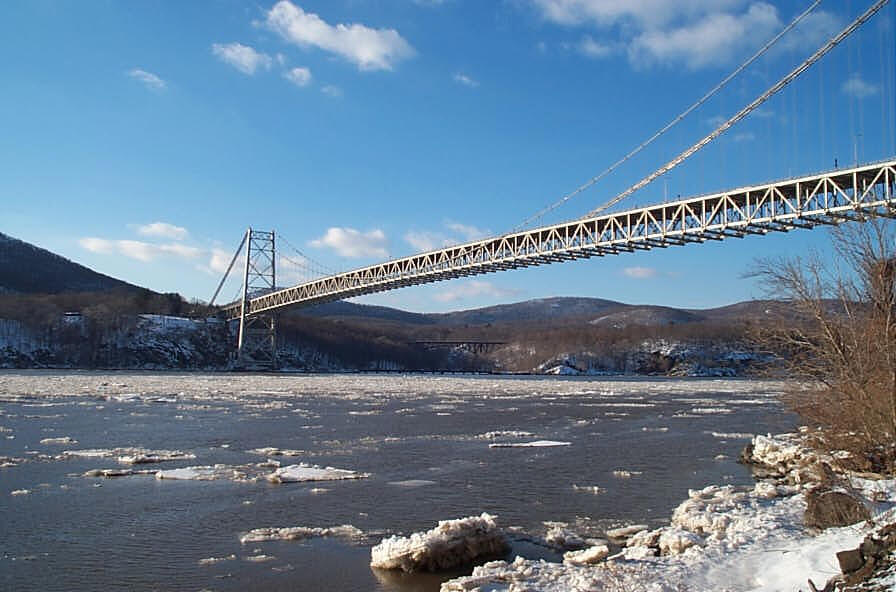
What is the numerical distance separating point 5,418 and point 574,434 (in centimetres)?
1769

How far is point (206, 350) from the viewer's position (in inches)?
3282

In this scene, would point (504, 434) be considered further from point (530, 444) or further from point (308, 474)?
point (308, 474)

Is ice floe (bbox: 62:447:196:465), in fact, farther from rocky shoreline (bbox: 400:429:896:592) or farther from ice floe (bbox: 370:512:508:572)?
rocky shoreline (bbox: 400:429:896:592)

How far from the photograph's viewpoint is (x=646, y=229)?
43.3 m

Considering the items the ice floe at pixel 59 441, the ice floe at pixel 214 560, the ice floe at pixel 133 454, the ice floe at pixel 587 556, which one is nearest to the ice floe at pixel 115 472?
the ice floe at pixel 133 454

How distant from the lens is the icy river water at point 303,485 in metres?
8.22

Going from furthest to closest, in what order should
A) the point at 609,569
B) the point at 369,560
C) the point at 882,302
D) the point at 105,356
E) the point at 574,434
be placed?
the point at 105,356, the point at 574,434, the point at 882,302, the point at 369,560, the point at 609,569

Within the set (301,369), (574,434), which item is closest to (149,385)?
(574,434)

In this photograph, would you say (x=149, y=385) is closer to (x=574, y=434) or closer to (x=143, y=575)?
(x=574, y=434)

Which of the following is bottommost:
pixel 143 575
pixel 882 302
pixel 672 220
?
pixel 143 575

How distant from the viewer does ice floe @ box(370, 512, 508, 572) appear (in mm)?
8086

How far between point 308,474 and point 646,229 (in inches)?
1348

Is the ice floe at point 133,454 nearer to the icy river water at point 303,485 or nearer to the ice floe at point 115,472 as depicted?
the icy river water at point 303,485

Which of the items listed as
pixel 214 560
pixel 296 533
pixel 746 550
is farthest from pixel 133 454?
pixel 746 550
